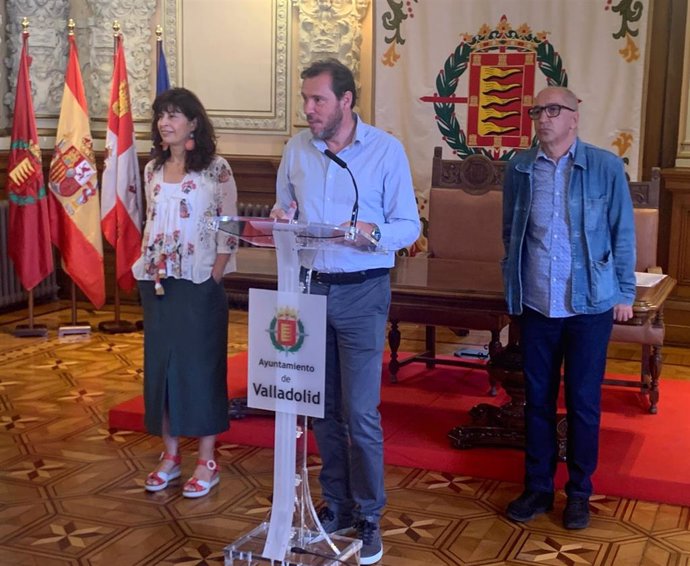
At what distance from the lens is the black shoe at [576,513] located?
3.28 meters

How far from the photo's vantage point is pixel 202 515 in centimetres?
341

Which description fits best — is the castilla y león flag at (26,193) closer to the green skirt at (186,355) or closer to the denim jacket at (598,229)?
the green skirt at (186,355)

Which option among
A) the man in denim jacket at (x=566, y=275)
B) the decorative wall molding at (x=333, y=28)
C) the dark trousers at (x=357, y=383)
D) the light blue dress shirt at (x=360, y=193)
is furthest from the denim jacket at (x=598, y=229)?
the decorative wall molding at (x=333, y=28)

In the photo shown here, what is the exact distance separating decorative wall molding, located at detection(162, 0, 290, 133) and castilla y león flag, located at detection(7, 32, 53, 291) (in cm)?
116

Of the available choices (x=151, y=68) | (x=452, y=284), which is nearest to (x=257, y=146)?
(x=151, y=68)

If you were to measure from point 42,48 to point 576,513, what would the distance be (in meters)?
5.49

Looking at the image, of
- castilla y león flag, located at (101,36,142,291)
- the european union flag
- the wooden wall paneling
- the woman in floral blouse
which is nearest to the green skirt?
the woman in floral blouse

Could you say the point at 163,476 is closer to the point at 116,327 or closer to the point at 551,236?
the point at 551,236

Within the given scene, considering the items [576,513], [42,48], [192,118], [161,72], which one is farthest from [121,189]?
A: [576,513]

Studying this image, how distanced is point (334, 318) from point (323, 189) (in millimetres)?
390

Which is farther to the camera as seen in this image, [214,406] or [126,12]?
[126,12]

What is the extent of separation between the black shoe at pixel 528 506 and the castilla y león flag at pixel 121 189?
3.50 m

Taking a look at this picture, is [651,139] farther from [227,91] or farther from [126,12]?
[126,12]

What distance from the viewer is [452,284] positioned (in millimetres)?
3793
